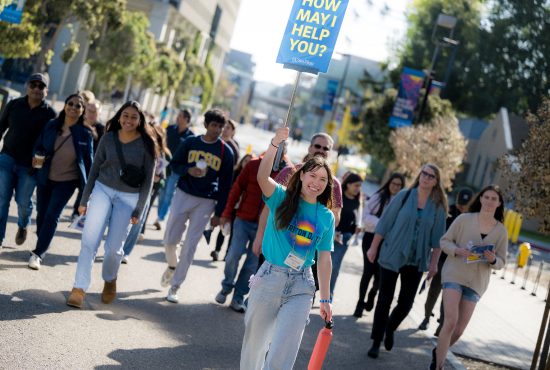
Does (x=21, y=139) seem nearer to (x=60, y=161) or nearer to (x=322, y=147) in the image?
(x=60, y=161)

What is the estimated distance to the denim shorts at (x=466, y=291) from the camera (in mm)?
5984

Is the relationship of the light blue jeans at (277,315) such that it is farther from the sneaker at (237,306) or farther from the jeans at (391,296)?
the sneaker at (237,306)

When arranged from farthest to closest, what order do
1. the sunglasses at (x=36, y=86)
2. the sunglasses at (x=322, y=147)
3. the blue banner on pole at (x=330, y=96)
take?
the blue banner on pole at (x=330, y=96), the sunglasses at (x=36, y=86), the sunglasses at (x=322, y=147)

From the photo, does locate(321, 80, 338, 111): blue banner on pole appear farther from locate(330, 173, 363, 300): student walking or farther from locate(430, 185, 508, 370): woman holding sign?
locate(430, 185, 508, 370): woman holding sign

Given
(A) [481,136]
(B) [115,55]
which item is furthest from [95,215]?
(A) [481,136]

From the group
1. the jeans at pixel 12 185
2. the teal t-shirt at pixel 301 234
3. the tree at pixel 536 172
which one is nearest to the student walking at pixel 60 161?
the jeans at pixel 12 185

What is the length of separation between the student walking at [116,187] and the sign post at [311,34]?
1.40m

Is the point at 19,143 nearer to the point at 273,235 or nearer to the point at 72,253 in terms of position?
the point at 72,253

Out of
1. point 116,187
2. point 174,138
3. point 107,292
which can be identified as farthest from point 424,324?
point 174,138

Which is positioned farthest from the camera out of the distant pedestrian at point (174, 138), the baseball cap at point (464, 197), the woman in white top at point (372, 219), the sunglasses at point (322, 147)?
the distant pedestrian at point (174, 138)

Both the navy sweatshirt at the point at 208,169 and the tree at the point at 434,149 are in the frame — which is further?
the tree at the point at 434,149

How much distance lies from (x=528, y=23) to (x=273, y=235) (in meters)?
46.5

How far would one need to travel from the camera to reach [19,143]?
658 cm

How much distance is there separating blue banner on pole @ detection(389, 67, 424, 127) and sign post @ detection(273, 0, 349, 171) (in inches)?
616
